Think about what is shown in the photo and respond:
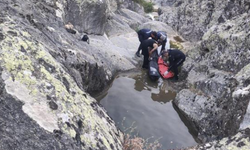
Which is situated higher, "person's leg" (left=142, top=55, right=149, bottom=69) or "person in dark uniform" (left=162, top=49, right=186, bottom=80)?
"person in dark uniform" (left=162, top=49, right=186, bottom=80)

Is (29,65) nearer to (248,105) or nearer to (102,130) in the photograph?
(102,130)

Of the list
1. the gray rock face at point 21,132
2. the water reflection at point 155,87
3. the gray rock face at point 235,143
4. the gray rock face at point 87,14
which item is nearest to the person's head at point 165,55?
the water reflection at point 155,87

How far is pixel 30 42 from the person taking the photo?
4.89 m

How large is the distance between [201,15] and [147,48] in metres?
9.55

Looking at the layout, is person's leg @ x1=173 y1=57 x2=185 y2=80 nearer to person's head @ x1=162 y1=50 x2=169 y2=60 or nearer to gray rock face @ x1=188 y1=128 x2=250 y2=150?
person's head @ x1=162 y1=50 x2=169 y2=60

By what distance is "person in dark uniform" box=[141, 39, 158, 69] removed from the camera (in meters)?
14.4

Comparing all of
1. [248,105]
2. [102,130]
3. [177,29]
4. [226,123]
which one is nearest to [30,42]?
[102,130]

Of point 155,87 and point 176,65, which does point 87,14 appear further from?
point 155,87

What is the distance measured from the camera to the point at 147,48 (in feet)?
47.5

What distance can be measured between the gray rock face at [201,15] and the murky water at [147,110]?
9.25 m

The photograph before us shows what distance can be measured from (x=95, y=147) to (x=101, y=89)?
6514 mm

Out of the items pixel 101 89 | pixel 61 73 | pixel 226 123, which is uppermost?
pixel 61 73

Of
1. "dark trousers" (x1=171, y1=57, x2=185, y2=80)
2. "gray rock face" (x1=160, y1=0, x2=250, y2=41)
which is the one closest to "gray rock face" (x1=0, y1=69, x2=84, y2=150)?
"dark trousers" (x1=171, y1=57, x2=185, y2=80)

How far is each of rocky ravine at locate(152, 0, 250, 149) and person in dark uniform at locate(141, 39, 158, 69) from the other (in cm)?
182
